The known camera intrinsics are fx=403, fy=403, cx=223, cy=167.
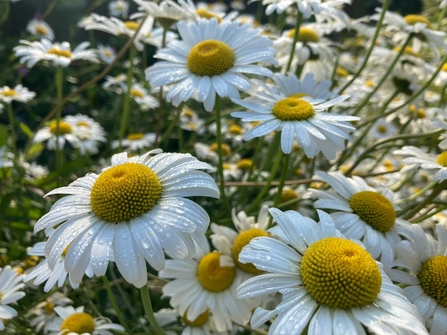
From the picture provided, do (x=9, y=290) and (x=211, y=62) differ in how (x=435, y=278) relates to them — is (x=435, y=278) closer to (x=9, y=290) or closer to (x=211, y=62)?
(x=211, y=62)

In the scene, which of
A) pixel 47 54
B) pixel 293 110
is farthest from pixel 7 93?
pixel 293 110

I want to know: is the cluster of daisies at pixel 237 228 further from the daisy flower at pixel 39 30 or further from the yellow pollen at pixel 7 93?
the daisy flower at pixel 39 30

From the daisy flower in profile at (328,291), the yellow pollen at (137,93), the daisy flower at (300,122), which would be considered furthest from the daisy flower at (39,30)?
the daisy flower in profile at (328,291)

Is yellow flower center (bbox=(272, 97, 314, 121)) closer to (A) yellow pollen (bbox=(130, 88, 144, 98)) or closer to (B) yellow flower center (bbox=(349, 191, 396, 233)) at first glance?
(B) yellow flower center (bbox=(349, 191, 396, 233))

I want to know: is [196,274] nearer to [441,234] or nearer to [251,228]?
[251,228]

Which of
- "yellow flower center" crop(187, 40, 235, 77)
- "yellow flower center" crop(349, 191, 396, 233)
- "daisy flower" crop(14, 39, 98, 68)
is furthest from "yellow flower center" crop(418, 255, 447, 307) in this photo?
"daisy flower" crop(14, 39, 98, 68)

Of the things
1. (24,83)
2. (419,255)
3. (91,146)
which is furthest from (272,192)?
(24,83)

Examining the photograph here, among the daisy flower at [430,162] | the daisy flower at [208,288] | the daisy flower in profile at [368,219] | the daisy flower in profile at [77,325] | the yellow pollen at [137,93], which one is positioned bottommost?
the daisy flower in profile at [77,325]

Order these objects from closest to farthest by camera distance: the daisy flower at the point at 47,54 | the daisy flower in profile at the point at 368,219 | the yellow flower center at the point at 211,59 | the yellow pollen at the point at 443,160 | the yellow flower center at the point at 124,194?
the yellow flower center at the point at 124,194 < the daisy flower in profile at the point at 368,219 < the yellow pollen at the point at 443,160 < the yellow flower center at the point at 211,59 < the daisy flower at the point at 47,54
